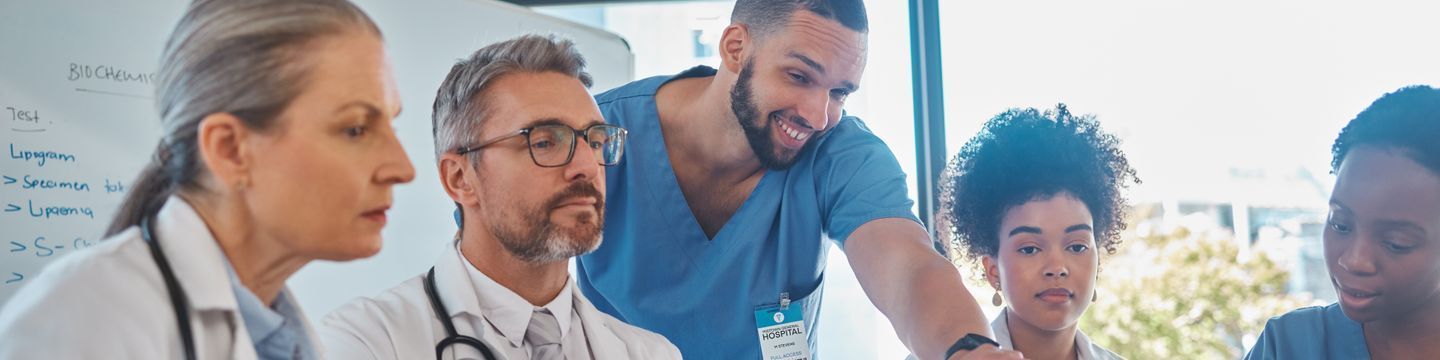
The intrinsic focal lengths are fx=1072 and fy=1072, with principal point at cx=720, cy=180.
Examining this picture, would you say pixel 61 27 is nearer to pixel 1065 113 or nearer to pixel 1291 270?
pixel 1065 113

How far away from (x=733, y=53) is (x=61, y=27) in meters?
1.41

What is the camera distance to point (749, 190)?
2.30 meters

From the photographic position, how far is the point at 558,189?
171 cm

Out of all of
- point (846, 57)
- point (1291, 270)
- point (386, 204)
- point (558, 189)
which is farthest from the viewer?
point (1291, 270)

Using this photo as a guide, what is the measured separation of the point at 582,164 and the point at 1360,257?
1378 millimetres

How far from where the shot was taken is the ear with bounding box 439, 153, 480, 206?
1769 millimetres

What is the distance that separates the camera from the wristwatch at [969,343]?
1.52 m

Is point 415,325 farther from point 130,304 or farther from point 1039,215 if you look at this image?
point 1039,215

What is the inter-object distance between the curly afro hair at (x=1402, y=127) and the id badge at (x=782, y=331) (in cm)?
109

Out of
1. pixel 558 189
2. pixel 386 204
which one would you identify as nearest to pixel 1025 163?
pixel 558 189

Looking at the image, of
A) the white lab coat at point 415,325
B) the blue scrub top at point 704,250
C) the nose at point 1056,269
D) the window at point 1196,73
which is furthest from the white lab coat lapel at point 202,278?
the window at point 1196,73

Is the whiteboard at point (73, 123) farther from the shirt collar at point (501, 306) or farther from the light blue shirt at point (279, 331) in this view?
the light blue shirt at point (279, 331)

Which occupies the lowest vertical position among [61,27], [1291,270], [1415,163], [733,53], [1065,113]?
[1291,270]

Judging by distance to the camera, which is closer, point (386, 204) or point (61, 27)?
point (386, 204)
